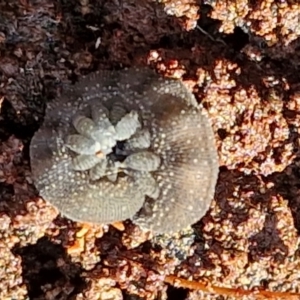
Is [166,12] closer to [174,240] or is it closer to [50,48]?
[50,48]

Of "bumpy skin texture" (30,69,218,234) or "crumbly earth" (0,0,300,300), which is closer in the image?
"bumpy skin texture" (30,69,218,234)

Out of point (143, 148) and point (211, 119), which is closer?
point (143, 148)

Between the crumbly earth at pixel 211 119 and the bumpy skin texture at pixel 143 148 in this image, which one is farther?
the crumbly earth at pixel 211 119
